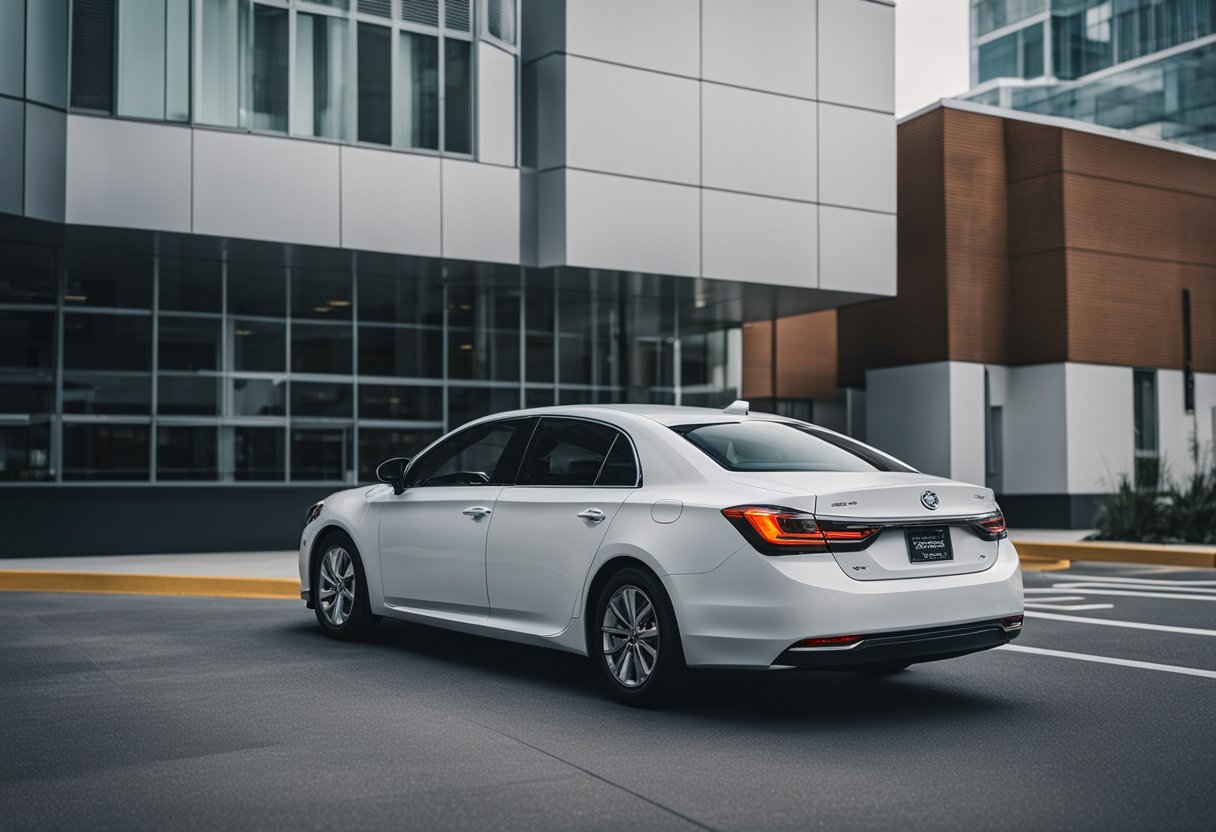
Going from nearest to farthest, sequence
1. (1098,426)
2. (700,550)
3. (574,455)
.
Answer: (700,550) → (574,455) → (1098,426)

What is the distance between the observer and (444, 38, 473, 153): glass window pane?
18.7 meters

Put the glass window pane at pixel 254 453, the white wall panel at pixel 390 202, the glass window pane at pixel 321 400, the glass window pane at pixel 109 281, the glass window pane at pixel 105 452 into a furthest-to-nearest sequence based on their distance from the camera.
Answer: the glass window pane at pixel 321 400
the glass window pane at pixel 254 453
the glass window pane at pixel 105 452
the glass window pane at pixel 109 281
the white wall panel at pixel 390 202

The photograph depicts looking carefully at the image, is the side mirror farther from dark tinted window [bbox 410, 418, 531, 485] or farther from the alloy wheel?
the alloy wheel

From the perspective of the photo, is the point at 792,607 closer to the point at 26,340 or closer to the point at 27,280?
the point at 26,340

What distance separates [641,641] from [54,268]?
14764 millimetres

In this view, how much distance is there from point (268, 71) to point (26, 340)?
208 inches

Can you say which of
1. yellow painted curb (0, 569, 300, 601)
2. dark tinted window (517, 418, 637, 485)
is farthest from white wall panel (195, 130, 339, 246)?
dark tinted window (517, 418, 637, 485)

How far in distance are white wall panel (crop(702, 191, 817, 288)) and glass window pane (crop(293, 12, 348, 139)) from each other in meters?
5.77

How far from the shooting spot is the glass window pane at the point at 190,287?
1904cm

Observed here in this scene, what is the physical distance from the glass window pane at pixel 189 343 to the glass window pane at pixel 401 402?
237 centimetres

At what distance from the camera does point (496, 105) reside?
18.8 metres

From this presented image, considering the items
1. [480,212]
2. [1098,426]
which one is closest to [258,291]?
[480,212]

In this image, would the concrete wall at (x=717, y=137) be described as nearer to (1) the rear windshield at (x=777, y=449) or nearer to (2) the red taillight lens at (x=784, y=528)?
(1) the rear windshield at (x=777, y=449)

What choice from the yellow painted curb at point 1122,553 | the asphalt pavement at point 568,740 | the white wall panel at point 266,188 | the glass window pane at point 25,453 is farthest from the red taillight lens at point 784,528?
the glass window pane at point 25,453
